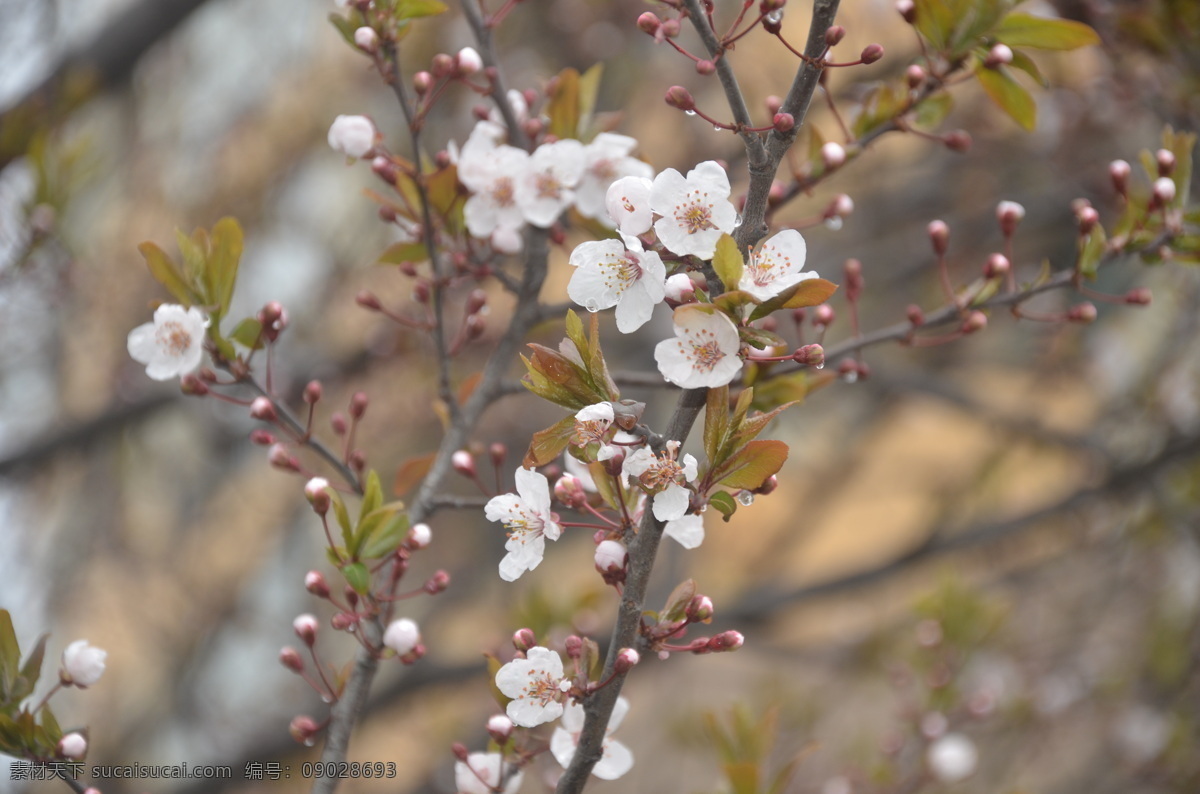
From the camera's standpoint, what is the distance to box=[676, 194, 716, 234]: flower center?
100cm

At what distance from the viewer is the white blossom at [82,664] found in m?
1.30

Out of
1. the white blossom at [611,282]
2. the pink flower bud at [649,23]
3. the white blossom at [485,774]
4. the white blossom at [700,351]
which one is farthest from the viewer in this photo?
the white blossom at [485,774]

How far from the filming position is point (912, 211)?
444cm

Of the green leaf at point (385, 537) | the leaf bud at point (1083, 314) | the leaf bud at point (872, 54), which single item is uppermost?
the leaf bud at point (872, 54)

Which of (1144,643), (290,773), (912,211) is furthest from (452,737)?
(912,211)

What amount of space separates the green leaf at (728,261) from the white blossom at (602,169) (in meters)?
0.48

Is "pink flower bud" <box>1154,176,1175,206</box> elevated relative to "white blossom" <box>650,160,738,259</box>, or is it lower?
lower

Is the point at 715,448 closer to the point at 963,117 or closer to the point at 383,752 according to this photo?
the point at 963,117

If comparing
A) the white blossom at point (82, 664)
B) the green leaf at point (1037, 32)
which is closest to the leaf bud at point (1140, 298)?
the green leaf at point (1037, 32)

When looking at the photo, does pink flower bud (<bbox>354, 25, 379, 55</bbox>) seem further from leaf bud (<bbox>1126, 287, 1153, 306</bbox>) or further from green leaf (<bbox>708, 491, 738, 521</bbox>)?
leaf bud (<bbox>1126, 287, 1153, 306</bbox>)

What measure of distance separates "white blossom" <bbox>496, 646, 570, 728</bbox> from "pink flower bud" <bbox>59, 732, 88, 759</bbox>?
0.63m

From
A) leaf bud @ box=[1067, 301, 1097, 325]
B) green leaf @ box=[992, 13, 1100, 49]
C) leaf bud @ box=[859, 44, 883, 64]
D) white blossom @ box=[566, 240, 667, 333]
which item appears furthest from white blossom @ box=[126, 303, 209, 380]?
leaf bud @ box=[1067, 301, 1097, 325]

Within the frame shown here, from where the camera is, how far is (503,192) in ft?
4.68

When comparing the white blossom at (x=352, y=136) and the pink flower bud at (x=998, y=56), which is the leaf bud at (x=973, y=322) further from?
the white blossom at (x=352, y=136)
